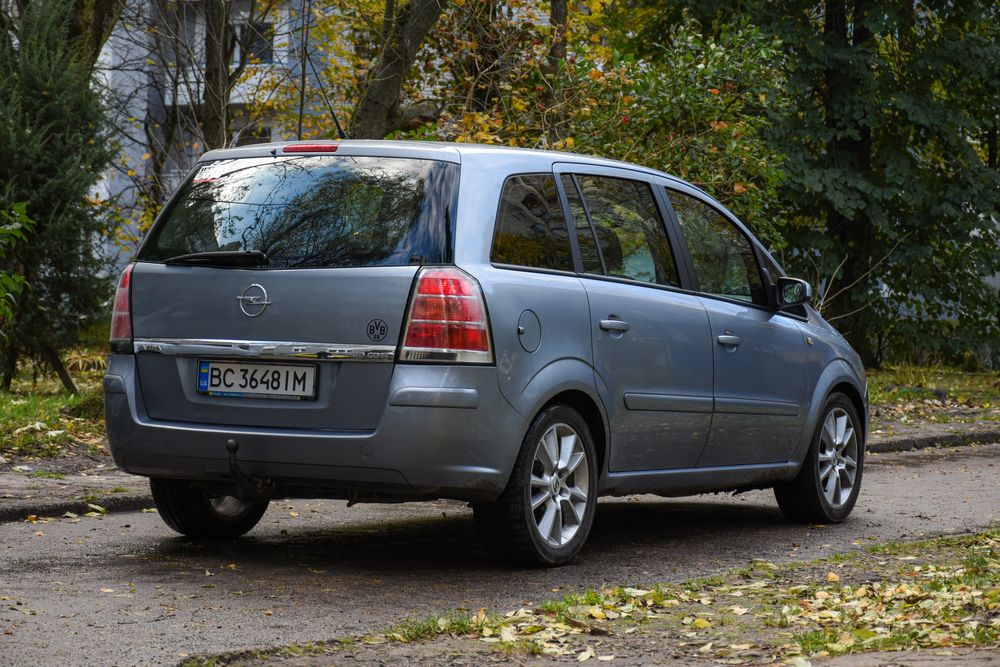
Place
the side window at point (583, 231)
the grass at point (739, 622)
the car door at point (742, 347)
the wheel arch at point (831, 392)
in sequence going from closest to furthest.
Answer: the grass at point (739, 622) → the side window at point (583, 231) → the car door at point (742, 347) → the wheel arch at point (831, 392)

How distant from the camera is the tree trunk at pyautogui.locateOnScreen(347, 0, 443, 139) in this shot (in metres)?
13.3

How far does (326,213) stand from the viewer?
621cm

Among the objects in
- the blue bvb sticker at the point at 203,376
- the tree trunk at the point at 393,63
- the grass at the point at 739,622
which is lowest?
the grass at the point at 739,622

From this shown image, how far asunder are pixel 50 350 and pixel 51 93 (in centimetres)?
255

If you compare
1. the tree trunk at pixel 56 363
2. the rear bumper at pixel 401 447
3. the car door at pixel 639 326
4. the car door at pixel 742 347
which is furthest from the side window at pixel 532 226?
the tree trunk at pixel 56 363

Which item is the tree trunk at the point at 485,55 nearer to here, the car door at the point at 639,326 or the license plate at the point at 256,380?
the car door at the point at 639,326

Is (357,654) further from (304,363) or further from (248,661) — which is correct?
(304,363)

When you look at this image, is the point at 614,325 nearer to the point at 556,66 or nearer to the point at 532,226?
the point at 532,226

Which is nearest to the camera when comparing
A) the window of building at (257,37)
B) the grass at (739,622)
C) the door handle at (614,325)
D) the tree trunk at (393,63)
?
the grass at (739,622)

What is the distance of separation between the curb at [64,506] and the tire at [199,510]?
1138mm

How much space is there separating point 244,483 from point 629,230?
2.27 m

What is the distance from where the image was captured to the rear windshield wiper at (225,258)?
622 cm

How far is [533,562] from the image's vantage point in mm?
6383

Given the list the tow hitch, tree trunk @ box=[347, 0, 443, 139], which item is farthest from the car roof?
tree trunk @ box=[347, 0, 443, 139]
